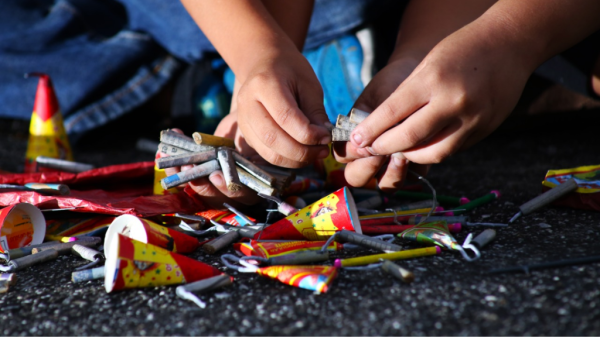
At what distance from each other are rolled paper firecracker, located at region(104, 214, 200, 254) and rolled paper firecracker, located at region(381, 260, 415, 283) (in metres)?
0.42

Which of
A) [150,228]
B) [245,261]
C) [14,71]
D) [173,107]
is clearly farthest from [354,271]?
[14,71]

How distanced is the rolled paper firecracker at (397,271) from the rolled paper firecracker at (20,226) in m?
0.76

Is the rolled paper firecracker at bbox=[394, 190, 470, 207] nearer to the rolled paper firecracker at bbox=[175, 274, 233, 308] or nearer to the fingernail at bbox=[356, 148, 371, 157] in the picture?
the fingernail at bbox=[356, 148, 371, 157]

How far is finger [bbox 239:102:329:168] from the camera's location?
1101 millimetres

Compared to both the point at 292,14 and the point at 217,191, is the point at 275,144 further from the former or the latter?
the point at 292,14

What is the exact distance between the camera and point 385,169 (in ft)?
4.39

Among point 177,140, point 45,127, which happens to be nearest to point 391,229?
point 177,140

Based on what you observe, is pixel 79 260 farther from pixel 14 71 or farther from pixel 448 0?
pixel 14 71

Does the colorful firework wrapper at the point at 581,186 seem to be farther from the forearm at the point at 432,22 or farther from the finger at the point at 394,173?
the forearm at the point at 432,22

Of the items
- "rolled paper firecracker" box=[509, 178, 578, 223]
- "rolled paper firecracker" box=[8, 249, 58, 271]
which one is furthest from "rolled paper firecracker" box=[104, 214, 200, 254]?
"rolled paper firecracker" box=[509, 178, 578, 223]

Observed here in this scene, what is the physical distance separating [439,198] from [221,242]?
63 cm

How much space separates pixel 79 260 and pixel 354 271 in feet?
1.91

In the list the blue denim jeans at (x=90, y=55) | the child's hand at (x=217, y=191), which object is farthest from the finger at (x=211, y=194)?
the blue denim jeans at (x=90, y=55)

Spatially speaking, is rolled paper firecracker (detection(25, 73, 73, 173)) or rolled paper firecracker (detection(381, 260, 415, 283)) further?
rolled paper firecracker (detection(25, 73, 73, 173))
